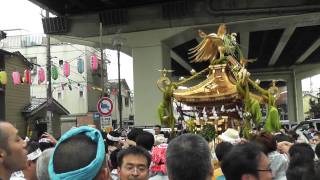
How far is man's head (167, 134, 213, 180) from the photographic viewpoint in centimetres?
313

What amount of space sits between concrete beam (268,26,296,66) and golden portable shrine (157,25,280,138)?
1268 cm

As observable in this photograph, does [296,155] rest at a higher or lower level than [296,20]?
lower

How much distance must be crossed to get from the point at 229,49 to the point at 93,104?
39692 millimetres

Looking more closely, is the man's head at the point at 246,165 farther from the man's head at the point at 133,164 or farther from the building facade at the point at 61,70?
the building facade at the point at 61,70

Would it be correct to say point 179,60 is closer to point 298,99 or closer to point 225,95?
point 298,99

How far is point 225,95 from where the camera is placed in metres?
11.4

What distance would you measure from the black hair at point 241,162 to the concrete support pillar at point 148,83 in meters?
20.1

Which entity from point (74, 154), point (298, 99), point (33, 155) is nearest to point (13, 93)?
point (33, 155)

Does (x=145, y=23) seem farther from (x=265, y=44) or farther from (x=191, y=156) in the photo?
(x=191, y=156)

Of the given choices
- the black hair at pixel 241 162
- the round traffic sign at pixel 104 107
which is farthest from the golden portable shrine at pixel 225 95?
the black hair at pixel 241 162

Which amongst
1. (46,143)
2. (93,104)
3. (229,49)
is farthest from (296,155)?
(93,104)

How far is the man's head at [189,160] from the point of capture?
3.13 meters

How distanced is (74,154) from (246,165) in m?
1.17

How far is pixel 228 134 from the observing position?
725cm
